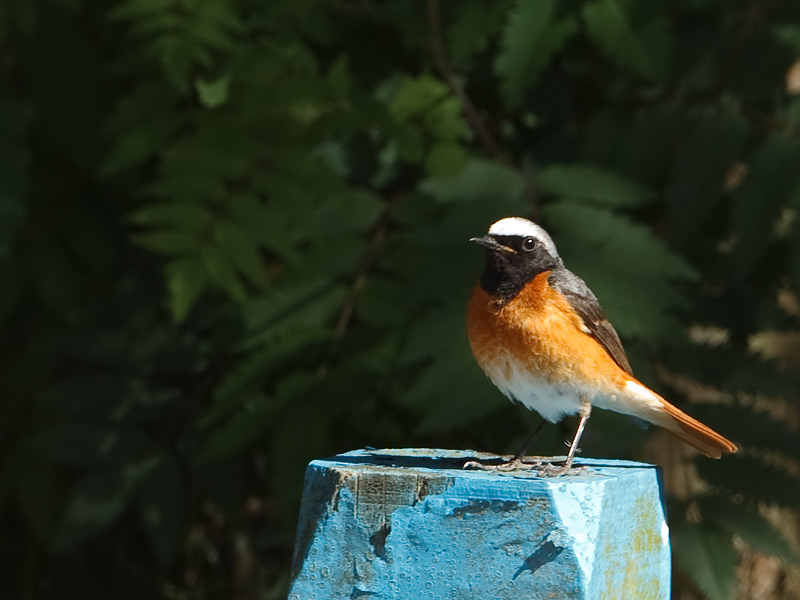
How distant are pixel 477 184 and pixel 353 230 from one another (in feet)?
1.68

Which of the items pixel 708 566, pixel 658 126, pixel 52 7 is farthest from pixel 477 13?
pixel 708 566

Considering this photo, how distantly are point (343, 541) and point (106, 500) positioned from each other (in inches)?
85.1

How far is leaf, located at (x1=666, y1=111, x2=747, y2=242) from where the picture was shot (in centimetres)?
421

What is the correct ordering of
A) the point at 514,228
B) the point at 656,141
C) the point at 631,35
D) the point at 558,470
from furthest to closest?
the point at 656,141 < the point at 631,35 < the point at 514,228 < the point at 558,470

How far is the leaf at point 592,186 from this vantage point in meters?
4.01

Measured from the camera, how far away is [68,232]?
15.6ft

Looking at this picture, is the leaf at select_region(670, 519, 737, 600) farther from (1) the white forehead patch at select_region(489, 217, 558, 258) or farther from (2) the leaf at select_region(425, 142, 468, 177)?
(2) the leaf at select_region(425, 142, 468, 177)

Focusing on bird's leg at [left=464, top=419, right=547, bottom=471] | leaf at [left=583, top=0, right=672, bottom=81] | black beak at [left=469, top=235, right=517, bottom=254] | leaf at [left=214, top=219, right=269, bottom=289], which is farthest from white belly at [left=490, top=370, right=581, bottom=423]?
leaf at [left=583, top=0, right=672, bottom=81]

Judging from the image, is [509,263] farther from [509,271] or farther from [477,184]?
[477,184]

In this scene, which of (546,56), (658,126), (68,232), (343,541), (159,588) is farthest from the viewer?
(159,588)

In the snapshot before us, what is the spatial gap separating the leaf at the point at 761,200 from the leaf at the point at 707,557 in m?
0.92

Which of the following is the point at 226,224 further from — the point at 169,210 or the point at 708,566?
the point at 708,566

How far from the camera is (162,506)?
4.49 meters

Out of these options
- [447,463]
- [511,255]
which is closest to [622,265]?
[511,255]
